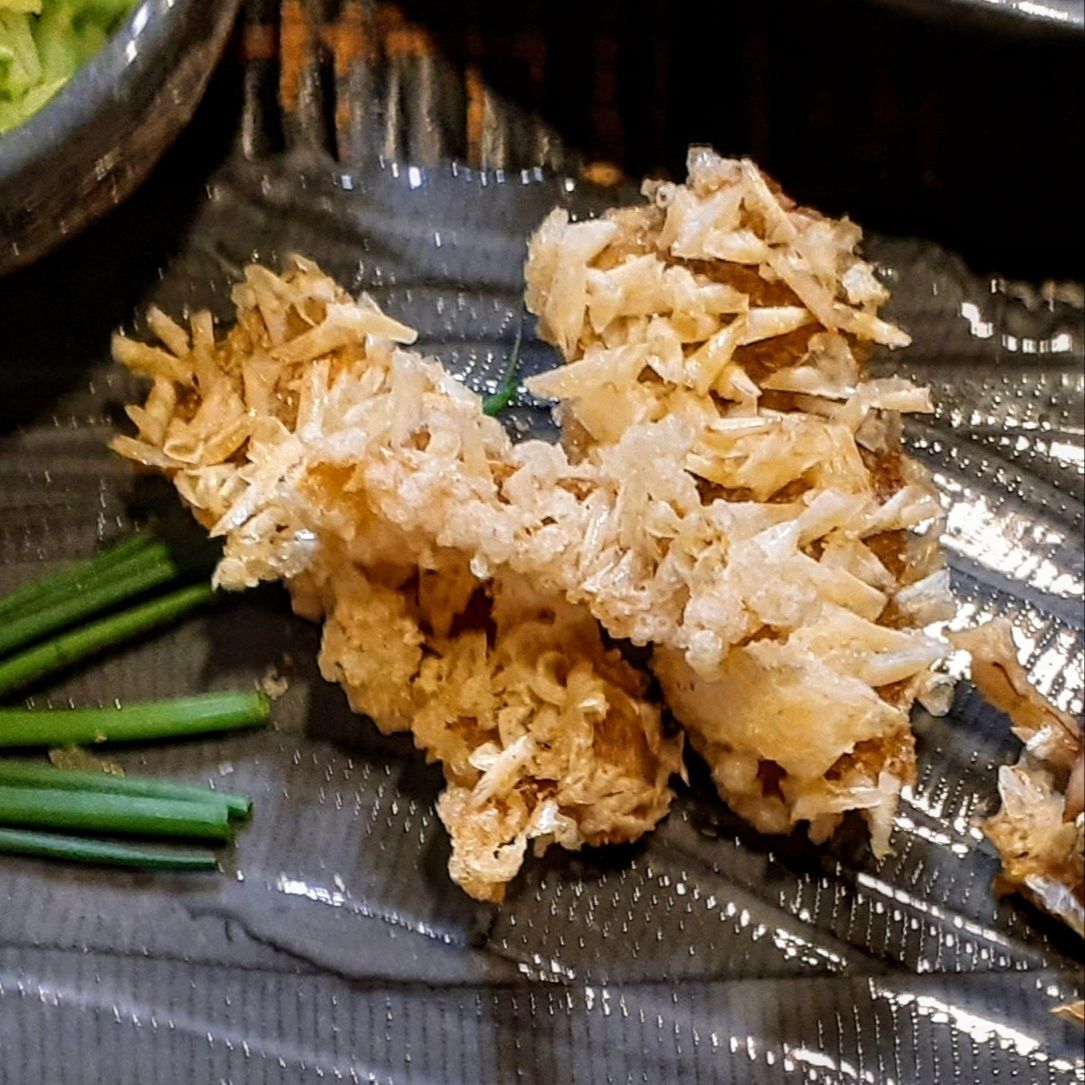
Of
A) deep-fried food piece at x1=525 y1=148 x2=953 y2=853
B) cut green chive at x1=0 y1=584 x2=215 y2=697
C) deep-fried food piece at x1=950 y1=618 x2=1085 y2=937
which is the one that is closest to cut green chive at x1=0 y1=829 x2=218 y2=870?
cut green chive at x1=0 y1=584 x2=215 y2=697

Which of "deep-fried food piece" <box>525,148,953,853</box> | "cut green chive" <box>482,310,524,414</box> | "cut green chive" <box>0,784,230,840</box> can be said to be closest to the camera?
"deep-fried food piece" <box>525,148,953,853</box>

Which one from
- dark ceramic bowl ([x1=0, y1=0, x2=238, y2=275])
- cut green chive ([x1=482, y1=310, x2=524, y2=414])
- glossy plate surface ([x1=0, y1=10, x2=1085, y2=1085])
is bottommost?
glossy plate surface ([x1=0, y1=10, x2=1085, y2=1085])

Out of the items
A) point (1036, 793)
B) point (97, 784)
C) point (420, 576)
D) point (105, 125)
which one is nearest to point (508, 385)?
point (420, 576)

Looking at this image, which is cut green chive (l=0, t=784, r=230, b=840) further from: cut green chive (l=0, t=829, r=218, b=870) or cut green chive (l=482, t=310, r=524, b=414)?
cut green chive (l=482, t=310, r=524, b=414)

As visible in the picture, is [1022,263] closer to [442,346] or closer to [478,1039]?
[442,346]

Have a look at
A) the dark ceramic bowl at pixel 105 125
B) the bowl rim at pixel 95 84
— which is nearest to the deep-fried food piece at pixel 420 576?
the dark ceramic bowl at pixel 105 125

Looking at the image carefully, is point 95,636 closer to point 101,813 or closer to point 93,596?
point 93,596
